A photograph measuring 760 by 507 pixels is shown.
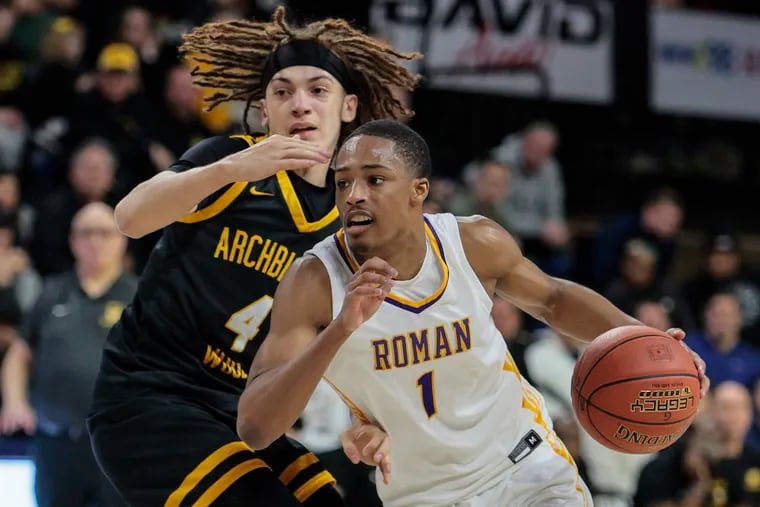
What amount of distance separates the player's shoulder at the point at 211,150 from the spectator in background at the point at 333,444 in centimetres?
306

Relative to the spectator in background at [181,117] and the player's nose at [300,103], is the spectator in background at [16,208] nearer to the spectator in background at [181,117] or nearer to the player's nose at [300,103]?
the spectator in background at [181,117]

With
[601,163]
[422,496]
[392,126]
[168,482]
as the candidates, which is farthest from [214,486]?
[601,163]

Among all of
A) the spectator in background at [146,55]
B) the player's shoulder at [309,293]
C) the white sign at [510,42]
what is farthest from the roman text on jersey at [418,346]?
the white sign at [510,42]

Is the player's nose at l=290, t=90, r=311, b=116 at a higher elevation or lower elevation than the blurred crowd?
higher

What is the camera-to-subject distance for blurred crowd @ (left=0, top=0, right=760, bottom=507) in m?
6.45

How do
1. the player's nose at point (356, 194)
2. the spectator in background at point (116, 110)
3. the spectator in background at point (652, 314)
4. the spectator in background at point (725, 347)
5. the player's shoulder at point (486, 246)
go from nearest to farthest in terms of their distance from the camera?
the player's nose at point (356, 194)
the player's shoulder at point (486, 246)
the spectator in background at point (116, 110)
the spectator in background at point (652, 314)
the spectator in background at point (725, 347)

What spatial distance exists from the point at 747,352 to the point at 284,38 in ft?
18.4

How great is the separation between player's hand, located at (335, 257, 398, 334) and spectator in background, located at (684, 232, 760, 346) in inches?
265

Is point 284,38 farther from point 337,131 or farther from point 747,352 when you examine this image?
point 747,352

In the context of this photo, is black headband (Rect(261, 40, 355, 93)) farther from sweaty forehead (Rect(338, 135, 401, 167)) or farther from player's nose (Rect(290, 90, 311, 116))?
sweaty forehead (Rect(338, 135, 401, 167))

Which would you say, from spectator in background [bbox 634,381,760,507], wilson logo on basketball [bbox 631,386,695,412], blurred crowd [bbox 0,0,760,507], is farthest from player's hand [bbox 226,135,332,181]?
spectator in background [bbox 634,381,760,507]

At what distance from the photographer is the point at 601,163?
36.9ft

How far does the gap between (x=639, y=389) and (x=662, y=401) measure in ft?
0.23

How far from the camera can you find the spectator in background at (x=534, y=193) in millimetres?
9477
